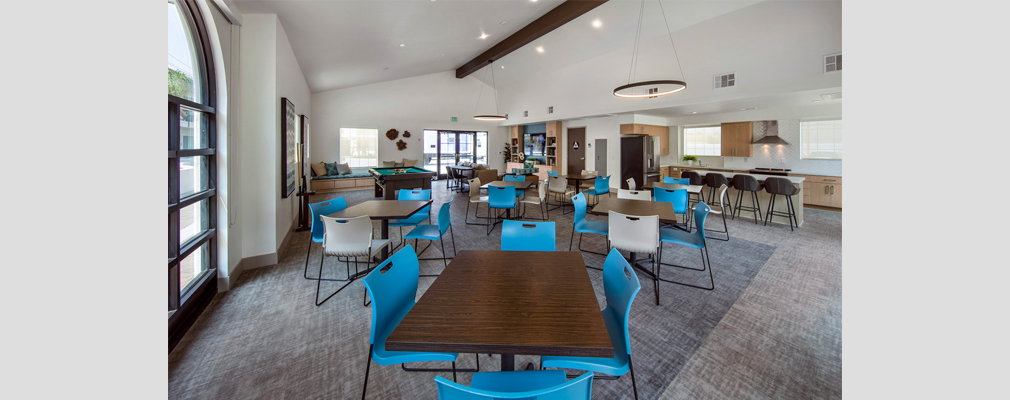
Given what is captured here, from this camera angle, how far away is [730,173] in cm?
678

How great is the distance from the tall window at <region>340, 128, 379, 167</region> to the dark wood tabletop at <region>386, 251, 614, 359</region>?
1098 cm

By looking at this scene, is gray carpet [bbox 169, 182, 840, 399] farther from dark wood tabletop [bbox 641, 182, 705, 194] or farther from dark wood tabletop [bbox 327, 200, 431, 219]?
dark wood tabletop [bbox 641, 182, 705, 194]

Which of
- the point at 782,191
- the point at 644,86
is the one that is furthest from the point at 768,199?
the point at 644,86

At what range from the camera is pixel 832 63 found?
5008 mm

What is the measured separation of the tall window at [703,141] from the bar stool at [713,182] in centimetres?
293

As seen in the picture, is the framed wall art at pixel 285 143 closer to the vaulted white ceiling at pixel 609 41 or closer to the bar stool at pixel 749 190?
the vaulted white ceiling at pixel 609 41

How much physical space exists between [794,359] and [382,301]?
8.18 ft

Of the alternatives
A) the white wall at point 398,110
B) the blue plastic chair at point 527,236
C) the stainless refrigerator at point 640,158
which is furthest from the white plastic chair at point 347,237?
the white wall at point 398,110

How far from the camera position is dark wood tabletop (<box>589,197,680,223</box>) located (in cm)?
320

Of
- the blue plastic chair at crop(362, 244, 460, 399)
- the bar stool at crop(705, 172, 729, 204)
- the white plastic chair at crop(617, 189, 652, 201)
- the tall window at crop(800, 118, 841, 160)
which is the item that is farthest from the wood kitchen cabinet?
the blue plastic chair at crop(362, 244, 460, 399)

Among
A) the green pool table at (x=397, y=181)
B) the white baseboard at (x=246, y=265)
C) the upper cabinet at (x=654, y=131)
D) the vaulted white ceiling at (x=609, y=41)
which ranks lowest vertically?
the white baseboard at (x=246, y=265)

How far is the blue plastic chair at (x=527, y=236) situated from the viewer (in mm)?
2385

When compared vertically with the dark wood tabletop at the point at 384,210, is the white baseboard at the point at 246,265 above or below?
below

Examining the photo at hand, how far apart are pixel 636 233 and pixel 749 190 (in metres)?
4.42
